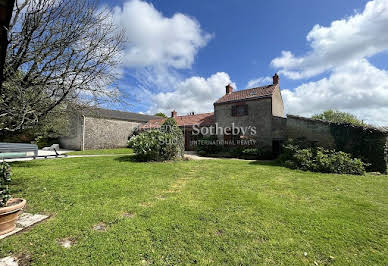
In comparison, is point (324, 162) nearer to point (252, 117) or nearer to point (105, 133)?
point (252, 117)

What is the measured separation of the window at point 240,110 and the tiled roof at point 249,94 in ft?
2.17

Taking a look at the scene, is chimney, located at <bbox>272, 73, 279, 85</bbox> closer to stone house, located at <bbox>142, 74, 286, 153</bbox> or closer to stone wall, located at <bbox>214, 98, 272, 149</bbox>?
stone house, located at <bbox>142, 74, 286, 153</bbox>

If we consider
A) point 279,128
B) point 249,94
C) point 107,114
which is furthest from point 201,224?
point 107,114

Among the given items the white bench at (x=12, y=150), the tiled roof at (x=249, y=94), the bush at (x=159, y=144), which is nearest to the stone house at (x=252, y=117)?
the tiled roof at (x=249, y=94)

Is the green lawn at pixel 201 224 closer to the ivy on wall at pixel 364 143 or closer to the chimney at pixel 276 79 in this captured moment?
the ivy on wall at pixel 364 143

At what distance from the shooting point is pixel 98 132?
19422mm

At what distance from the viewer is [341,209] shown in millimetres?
3943

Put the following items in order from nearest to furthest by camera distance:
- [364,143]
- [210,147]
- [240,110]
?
[364,143]
[240,110]
[210,147]

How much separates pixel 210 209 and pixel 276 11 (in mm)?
10875

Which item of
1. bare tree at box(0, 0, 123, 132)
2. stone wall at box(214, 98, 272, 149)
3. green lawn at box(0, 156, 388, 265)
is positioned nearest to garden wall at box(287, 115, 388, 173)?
stone wall at box(214, 98, 272, 149)

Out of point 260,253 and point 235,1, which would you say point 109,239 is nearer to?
point 260,253

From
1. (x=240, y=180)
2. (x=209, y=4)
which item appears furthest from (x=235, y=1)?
(x=240, y=180)

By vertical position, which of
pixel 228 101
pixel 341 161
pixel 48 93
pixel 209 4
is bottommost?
pixel 341 161

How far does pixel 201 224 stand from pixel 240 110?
13644 millimetres
